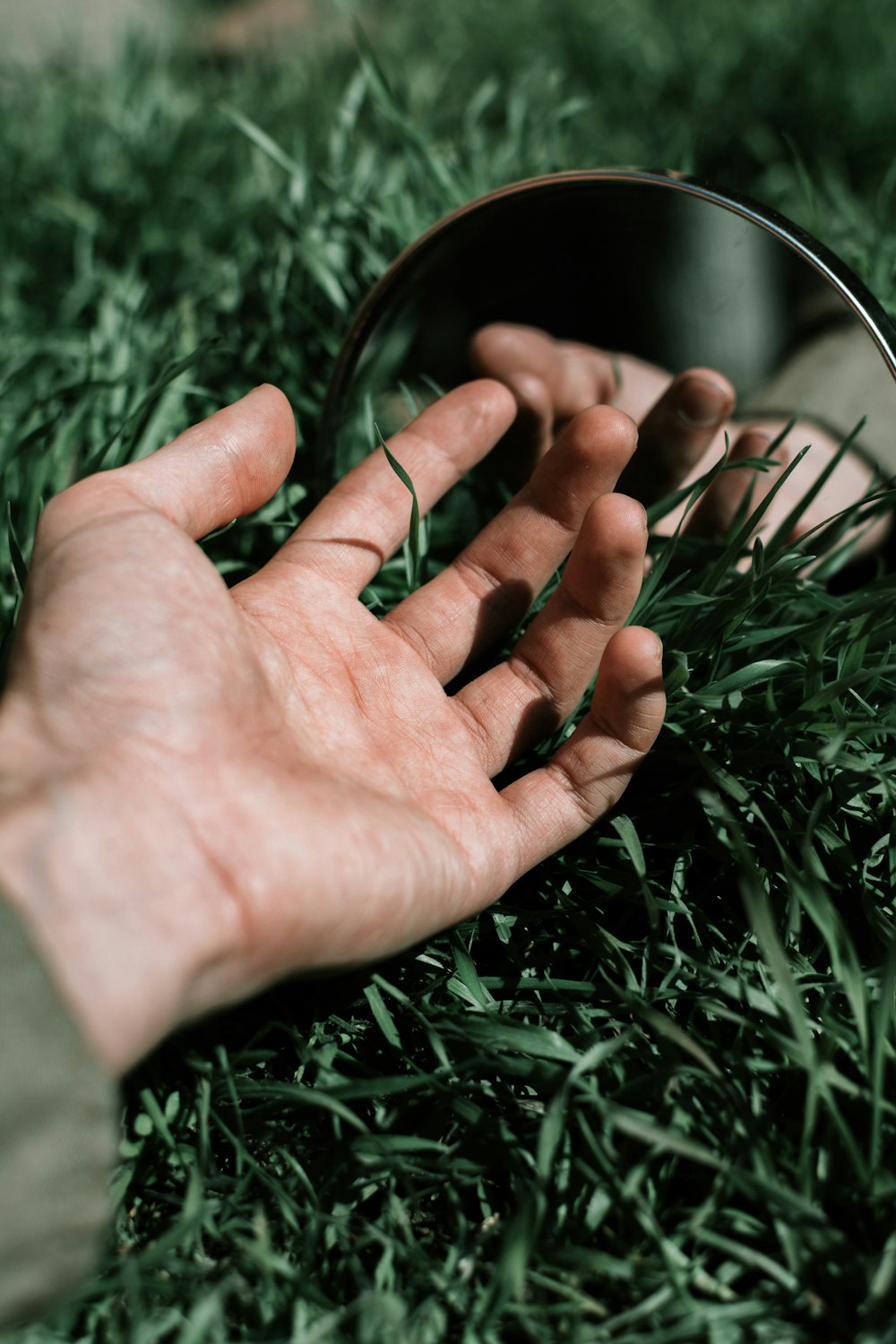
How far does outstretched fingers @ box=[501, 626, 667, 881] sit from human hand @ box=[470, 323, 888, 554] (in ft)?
1.06

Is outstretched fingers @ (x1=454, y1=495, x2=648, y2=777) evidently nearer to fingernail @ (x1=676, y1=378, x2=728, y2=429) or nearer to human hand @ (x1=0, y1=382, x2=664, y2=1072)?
human hand @ (x1=0, y1=382, x2=664, y2=1072)

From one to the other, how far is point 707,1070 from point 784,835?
12.0 inches

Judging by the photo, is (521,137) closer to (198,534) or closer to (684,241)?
(684,241)

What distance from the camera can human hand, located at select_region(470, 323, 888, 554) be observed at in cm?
139

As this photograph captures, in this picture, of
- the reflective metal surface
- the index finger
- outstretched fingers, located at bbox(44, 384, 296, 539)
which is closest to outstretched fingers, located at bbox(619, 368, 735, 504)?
the reflective metal surface

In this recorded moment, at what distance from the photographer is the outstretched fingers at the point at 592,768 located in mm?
1126

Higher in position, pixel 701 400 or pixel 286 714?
pixel 701 400

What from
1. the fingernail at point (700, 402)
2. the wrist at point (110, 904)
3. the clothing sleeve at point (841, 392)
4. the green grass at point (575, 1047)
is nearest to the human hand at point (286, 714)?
the wrist at point (110, 904)

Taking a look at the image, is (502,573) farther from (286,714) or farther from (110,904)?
(110,904)

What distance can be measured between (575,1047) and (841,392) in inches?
37.4

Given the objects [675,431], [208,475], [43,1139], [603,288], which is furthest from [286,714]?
[603,288]

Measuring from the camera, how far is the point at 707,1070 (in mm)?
1002

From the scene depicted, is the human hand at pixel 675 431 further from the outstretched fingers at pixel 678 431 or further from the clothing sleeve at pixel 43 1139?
the clothing sleeve at pixel 43 1139

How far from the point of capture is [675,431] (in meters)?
1.39
